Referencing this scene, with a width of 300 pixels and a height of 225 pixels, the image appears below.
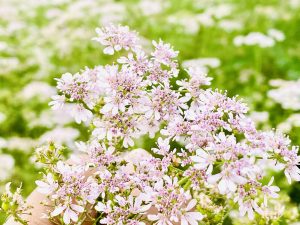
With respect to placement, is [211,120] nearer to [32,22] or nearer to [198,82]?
[198,82]

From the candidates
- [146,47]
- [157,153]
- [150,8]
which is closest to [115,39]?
[157,153]

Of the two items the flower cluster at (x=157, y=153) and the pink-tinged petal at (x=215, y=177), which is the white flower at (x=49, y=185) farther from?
the pink-tinged petal at (x=215, y=177)

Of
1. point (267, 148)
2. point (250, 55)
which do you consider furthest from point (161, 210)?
point (250, 55)

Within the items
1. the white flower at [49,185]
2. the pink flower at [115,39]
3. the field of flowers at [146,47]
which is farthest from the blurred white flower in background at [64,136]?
the white flower at [49,185]

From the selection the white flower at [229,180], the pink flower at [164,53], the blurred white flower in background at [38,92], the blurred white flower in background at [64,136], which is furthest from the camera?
the blurred white flower in background at [38,92]

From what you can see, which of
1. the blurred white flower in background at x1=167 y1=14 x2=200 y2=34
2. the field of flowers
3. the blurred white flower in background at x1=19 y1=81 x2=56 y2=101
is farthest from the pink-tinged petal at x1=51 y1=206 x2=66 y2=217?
the blurred white flower in background at x1=167 y1=14 x2=200 y2=34

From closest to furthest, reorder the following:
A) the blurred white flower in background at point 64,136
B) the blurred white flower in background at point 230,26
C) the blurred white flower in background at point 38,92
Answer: the blurred white flower in background at point 64,136 → the blurred white flower in background at point 38,92 → the blurred white flower in background at point 230,26
